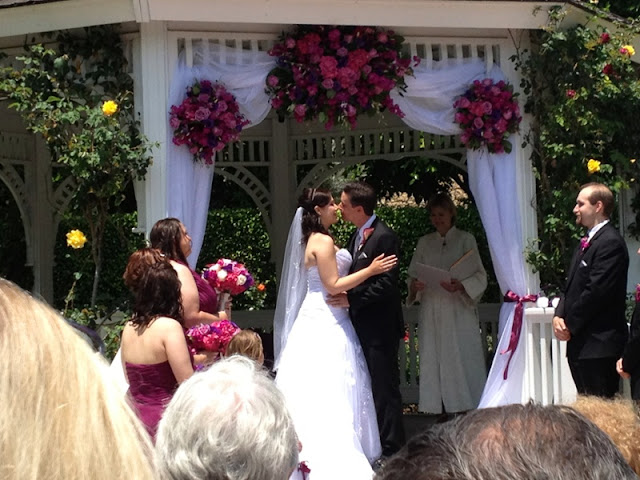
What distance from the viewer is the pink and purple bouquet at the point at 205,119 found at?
7.26 meters

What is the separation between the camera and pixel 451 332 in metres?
9.49

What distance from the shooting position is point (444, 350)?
9.53 m

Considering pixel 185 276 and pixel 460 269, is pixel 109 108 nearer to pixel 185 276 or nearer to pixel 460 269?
pixel 185 276

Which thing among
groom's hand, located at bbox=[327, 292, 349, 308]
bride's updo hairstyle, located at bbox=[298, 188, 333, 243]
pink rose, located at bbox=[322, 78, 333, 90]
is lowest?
groom's hand, located at bbox=[327, 292, 349, 308]

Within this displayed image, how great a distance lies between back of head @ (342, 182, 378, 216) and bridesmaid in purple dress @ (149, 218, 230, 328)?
1.60 m

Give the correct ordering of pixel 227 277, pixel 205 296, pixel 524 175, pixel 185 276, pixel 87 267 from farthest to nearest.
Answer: pixel 87 267 < pixel 524 175 < pixel 227 277 < pixel 205 296 < pixel 185 276

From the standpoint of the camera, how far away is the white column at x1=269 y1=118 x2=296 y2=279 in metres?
11.0

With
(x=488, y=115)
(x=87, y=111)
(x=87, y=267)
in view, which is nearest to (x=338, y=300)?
(x=488, y=115)

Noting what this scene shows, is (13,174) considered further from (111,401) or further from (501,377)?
(111,401)

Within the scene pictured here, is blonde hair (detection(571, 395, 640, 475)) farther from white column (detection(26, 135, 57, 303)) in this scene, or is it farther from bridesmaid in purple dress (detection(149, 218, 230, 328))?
white column (detection(26, 135, 57, 303))

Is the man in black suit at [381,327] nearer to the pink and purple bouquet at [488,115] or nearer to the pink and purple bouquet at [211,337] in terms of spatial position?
the pink and purple bouquet at [488,115]

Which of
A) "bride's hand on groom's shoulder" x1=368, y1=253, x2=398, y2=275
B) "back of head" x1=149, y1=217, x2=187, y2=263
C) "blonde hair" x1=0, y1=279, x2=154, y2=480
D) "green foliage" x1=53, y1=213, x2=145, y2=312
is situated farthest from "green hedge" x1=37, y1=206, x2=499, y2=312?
"blonde hair" x1=0, y1=279, x2=154, y2=480

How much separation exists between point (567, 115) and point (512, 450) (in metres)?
6.50

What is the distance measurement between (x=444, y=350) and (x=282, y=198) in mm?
2667
